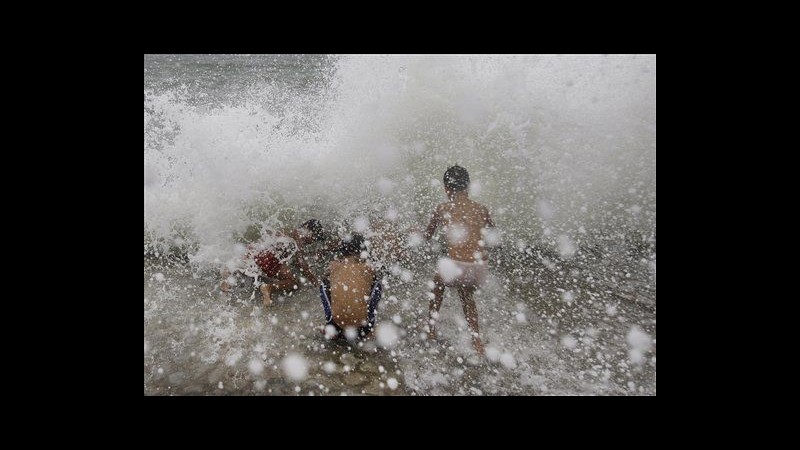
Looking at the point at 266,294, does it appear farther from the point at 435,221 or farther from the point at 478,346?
the point at 478,346

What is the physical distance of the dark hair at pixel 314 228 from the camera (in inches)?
200

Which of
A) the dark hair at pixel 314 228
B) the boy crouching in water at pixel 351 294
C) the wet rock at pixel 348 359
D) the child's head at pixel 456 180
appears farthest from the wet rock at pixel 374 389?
the dark hair at pixel 314 228

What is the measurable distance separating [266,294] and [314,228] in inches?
54.8

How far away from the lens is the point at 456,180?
372 centimetres

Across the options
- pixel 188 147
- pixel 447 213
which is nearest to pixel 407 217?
pixel 447 213

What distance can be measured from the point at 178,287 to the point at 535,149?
648cm

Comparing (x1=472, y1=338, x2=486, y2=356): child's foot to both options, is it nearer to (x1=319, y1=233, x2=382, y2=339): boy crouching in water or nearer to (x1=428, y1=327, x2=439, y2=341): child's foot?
(x1=428, y1=327, x2=439, y2=341): child's foot

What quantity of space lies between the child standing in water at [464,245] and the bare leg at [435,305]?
0.11 ft

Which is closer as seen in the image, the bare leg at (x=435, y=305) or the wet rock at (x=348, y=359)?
the wet rock at (x=348, y=359)

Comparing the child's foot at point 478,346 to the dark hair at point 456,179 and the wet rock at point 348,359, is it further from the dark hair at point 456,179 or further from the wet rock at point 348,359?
the dark hair at point 456,179

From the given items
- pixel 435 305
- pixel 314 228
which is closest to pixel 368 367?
pixel 435 305

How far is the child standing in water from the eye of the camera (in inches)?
140

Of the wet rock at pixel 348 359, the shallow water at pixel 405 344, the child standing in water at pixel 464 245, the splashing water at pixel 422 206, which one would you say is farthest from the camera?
the child standing in water at pixel 464 245

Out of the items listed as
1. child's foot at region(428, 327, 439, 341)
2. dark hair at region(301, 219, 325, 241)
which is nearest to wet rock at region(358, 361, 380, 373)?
child's foot at region(428, 327, 439, 341)
